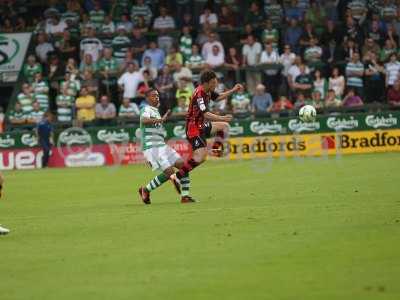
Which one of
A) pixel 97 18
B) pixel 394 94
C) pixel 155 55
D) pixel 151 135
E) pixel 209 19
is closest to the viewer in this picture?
pixel 151 135

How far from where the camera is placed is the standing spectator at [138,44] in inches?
1417

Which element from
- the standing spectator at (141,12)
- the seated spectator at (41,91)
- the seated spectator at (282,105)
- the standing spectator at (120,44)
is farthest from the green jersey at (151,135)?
the standing spectator at (141,12)

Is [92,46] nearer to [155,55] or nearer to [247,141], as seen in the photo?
[155,55]

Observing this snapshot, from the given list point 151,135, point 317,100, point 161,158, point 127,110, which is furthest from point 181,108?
point 161,158

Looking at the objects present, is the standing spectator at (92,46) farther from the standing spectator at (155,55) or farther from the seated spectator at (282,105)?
the seated spectator at (282,105)

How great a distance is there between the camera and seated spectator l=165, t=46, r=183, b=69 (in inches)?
1359

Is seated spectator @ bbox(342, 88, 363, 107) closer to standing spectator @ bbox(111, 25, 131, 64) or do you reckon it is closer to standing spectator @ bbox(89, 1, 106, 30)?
standing spectator @ bbox(111, 25, 131, 64)

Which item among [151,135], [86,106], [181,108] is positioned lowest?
[86,106]

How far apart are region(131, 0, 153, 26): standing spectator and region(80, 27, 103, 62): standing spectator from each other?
1688 millimetres

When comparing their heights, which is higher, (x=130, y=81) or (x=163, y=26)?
(x=163, y=26)

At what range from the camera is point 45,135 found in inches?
1325

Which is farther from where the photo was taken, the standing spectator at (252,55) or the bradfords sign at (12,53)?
the bradfords sign at (12,53)

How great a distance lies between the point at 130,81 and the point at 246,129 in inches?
172

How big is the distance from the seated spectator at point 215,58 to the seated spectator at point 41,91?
5.86 meters
